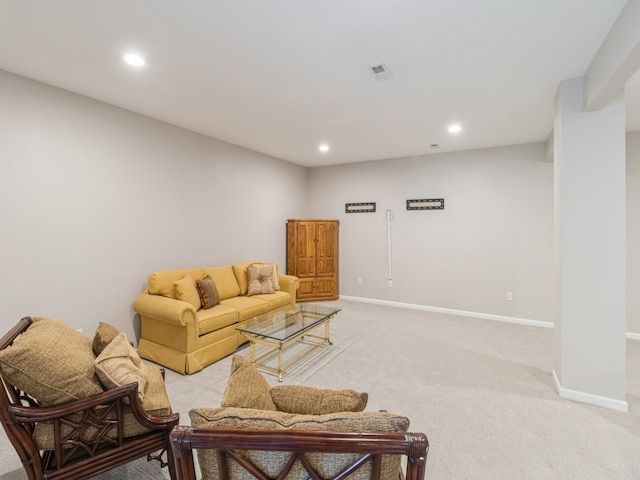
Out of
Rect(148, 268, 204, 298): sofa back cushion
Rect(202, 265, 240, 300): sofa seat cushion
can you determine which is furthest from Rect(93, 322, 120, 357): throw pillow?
Rect(202, 265, 240, 300): sofa seat cushion

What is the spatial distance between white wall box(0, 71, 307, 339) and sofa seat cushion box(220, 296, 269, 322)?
2.66 feet

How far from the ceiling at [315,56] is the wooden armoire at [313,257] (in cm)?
244

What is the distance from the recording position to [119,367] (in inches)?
61.7

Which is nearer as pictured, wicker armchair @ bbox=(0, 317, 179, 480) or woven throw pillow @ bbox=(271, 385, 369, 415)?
woven throw pillow @ bbox=(271, 385, 369, 415)

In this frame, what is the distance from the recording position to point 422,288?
5473 mm

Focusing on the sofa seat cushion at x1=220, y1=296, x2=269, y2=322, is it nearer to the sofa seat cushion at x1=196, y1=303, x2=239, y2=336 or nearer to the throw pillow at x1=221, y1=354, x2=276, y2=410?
the sofa seat cushion at x1=196, y1=303, x2=239, y2=336

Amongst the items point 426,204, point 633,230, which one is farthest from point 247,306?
point 633,230

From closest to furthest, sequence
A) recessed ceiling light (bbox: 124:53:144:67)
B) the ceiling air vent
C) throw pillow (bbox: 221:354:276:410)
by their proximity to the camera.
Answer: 1. throw pillow (bbox: 221:354:276:410)
2. recessed ceiling light (bbox: 124:53:144:67)
3. the ceiling air vent

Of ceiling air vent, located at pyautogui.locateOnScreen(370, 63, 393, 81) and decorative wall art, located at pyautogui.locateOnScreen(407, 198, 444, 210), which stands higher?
ceiling air vent, located at pyautogui.locateOnScreen(370, 63, 393, 81)

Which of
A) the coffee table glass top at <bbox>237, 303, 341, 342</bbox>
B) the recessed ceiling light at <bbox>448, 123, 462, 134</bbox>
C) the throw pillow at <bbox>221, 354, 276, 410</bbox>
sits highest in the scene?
the recessed ceiling light at <bbox>448, 123, 462, 134</bbox>

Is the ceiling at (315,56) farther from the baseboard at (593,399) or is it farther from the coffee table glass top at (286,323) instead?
the baseboard at (593,399)

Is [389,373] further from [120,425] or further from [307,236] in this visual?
[307,236]

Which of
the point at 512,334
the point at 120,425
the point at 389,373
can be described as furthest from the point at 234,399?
the point at 512,334

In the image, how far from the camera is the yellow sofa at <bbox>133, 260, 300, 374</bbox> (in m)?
3.00
